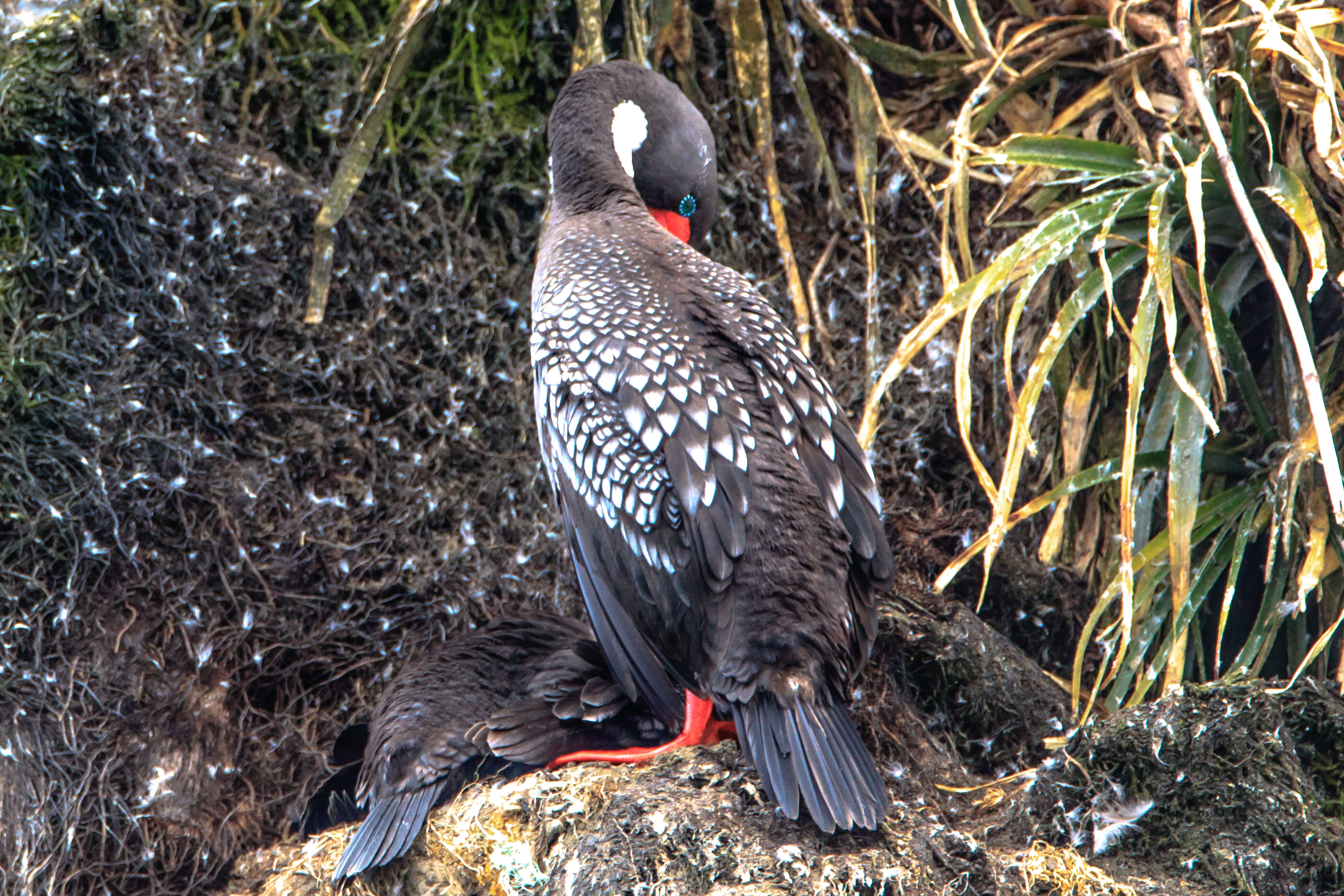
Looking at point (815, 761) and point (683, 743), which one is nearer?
point (815, 761)

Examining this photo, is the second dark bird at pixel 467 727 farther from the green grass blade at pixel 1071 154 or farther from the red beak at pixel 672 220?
the green grass blade at pixel 1071 154

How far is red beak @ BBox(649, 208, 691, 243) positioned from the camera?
370cm

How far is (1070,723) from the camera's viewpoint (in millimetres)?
3432

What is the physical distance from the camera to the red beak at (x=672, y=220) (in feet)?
12.1

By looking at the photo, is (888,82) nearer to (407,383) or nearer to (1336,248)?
→ (1336,248)

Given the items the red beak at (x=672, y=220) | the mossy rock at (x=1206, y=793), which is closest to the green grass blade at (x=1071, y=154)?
the red beak at (x=672, y=220)

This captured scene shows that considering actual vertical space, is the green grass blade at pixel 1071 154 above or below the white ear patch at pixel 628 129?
above

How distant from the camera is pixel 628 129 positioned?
11.5ft

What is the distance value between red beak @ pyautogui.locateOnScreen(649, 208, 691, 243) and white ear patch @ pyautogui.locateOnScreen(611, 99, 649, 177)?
0.64 ft

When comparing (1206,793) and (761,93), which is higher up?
(761,93)

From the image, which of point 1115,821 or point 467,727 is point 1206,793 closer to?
point 1115,821

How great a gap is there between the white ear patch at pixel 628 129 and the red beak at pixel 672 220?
194 millimetres

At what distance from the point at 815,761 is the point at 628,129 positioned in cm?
197

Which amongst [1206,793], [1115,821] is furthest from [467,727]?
[1206,793]
